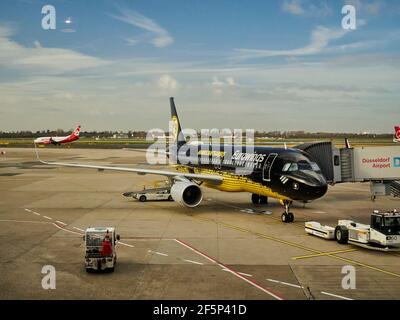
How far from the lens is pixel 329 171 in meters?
26.3

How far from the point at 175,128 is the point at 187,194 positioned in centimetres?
1354

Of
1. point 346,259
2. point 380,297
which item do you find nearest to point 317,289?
point 380,297

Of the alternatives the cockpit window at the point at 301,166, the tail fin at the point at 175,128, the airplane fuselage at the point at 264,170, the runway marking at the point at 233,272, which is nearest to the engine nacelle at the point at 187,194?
the airplane fuselage at the point at 264,170

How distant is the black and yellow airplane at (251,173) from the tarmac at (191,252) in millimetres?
1536

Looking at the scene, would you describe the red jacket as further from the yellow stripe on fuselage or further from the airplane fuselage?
the yellow stripe on fuselage

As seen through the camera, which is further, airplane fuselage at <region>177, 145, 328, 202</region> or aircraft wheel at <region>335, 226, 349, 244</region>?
airplane fuselage at <region>177, 145, 328, 202</region>

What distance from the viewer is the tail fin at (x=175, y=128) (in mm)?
38812

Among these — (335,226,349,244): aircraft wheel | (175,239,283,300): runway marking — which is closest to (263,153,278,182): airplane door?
(335,226,349,244): aircraft wheel

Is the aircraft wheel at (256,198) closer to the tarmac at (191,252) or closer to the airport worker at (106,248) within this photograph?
the tarmac at (191,252)

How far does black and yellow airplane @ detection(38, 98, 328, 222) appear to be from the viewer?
23234 mm

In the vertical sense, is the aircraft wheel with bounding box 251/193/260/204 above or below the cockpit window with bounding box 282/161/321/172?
below

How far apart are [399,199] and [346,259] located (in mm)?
19296

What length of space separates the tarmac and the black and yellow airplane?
1536mm

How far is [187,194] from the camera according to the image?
27359mm
